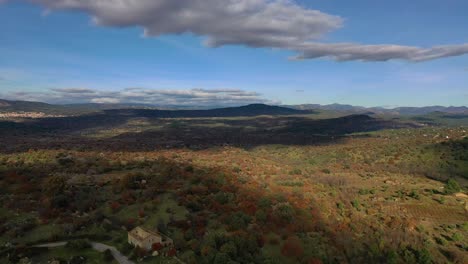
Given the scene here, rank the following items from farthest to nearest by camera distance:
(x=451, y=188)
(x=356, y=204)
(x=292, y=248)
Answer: (x=451, y=188) < (x=356, y=204) < (x=292, y=248)

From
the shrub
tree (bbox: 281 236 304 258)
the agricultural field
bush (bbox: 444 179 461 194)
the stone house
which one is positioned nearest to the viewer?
the stone house

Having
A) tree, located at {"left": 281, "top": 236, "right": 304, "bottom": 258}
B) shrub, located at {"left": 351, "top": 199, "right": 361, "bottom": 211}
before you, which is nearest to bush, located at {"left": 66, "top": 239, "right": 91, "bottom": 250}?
tree, located at {"left": 281, "top": 236, "right": 304, "bottom": 258}

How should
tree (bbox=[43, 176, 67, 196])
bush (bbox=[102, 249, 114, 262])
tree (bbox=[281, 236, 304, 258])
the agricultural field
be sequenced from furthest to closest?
1. tree (bbox=[43, 176, 67, 196])
2. tree (bbox=[281, 236, 304, 258])
3. the agricultural field
4. bush (bbox=[102, 249, 114, 262])

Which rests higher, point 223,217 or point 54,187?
point 54,187

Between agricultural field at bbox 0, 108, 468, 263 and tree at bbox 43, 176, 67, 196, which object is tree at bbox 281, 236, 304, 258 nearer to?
agricultural field at bbox 0, 108, 468, 263

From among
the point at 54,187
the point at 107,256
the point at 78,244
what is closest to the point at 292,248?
the point at 107,256

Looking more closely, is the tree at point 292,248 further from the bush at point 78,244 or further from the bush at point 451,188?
the bush at point 451,188

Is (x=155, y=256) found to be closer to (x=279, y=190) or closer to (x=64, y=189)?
(x=64, y=189)

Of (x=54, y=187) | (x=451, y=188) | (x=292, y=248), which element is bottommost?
(x=451, y=188)

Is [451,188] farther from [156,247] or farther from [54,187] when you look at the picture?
[54,187]
